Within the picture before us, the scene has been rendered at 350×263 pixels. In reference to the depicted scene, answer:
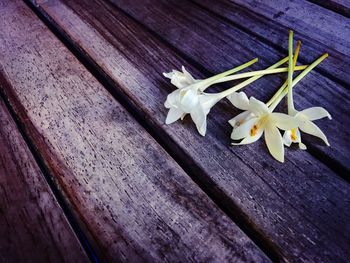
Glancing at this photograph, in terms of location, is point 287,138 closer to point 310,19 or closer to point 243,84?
point 243,84

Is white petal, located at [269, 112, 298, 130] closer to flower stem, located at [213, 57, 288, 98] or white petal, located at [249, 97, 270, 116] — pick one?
white petal, located at [249, 97, 270, 116]

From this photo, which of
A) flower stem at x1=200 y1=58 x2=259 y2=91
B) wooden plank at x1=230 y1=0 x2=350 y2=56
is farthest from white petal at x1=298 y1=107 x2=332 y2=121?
wooden plank at x1=230 y1=0 x2=350 y2=56

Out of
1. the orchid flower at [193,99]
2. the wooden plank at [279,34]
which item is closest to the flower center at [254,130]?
the orchid flower at [193,99]

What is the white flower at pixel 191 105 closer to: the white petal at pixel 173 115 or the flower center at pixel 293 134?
the white petal at pixel 173 115

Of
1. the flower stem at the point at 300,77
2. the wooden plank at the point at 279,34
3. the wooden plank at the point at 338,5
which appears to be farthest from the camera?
the wooden plank at the point at 338,5

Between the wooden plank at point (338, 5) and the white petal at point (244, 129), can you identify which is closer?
the white petal at point (244, 129)

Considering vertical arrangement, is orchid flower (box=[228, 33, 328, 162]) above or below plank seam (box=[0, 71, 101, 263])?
above

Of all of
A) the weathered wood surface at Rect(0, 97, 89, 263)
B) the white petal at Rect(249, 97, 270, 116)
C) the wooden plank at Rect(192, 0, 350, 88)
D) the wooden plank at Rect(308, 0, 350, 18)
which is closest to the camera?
the weathered wood surface at Rect(0, 97, 89, 263)

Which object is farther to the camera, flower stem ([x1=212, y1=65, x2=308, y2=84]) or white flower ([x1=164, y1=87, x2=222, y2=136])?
flower stem ([x1=212, y1=65, x2=308, y2=84])
